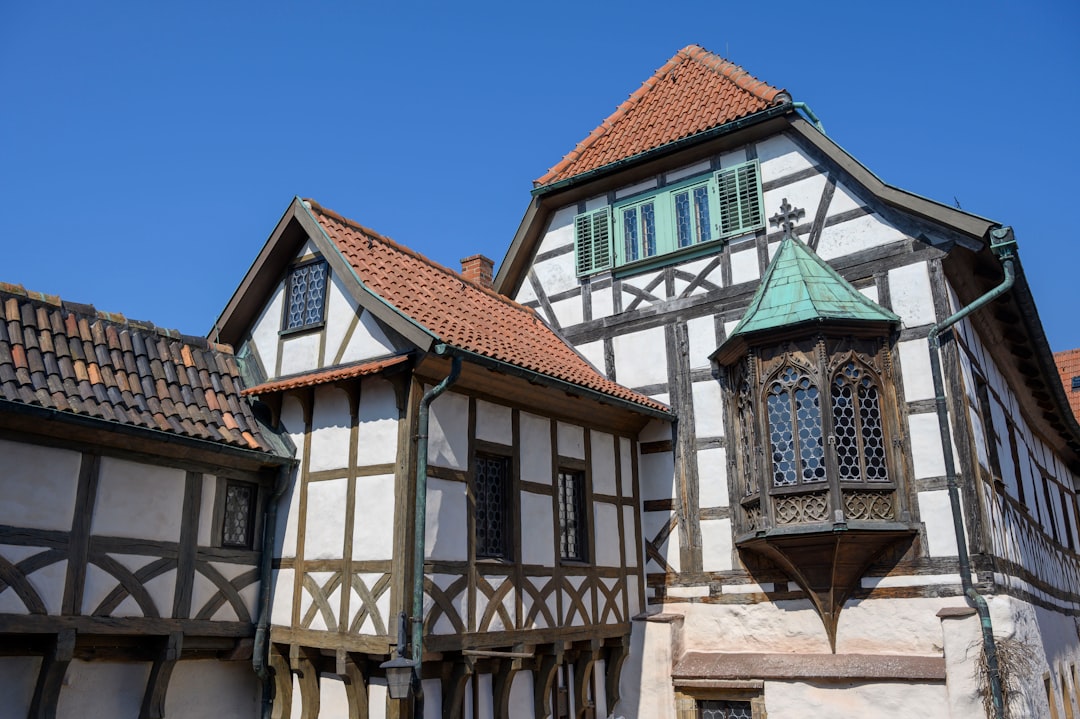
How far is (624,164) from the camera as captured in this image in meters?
14.5

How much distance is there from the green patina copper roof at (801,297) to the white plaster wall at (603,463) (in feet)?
7.86

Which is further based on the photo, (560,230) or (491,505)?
(560,230)

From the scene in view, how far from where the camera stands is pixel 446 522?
9602 millimetres

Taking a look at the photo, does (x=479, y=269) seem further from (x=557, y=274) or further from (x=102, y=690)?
(x=102, y=690)

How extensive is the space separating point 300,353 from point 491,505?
3.16m

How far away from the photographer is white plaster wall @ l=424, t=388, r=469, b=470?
9.70 m

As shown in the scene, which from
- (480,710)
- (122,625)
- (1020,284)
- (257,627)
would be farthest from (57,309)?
(1020,284)

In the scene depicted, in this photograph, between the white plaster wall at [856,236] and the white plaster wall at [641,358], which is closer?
the white plaster wall at [856,236]

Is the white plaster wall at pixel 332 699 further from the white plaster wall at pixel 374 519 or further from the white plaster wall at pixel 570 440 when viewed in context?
the white plaster wall at pixel 570 440

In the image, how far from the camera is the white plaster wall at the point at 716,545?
40.5ft

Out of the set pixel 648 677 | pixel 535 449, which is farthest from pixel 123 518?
pixel 648 677

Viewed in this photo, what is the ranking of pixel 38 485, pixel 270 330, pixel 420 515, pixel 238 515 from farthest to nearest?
pixel 270 330 → pixel 238 515 → pixel 420 515 → pixel 38 485

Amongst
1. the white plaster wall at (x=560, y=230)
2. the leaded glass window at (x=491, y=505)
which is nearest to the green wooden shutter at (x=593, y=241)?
the white plaster wall at (x=560, y=230)

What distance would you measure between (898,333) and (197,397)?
930 centimetres
